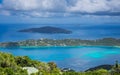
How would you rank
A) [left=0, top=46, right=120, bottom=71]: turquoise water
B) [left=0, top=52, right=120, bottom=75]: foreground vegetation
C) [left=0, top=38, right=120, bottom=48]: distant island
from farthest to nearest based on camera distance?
[left=0, top=38, right=120, bottom=48]: distant island
[left=0, top=46, right=120, bottom=71]: turquoise water
[left=0, top=52, right=120, bottom=75]: foreground vegetation

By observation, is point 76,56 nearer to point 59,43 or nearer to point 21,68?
point 59,43

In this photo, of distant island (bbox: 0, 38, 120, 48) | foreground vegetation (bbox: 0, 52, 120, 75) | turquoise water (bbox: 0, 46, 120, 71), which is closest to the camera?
foreground vegetation (bbox: 0, 52, 120, 75)

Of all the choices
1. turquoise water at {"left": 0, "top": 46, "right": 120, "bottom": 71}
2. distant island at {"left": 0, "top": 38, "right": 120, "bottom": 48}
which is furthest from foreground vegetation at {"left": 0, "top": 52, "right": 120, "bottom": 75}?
distant island at {"left": 0, "top": 38, "right": 120, "bottom": 48}

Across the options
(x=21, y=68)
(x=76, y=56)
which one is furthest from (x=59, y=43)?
(x=21, y=68)

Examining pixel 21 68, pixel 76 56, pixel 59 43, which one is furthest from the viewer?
pixel 59 43

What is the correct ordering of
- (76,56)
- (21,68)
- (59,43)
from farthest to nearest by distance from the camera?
(59,43) → (76,56) → (21,68)

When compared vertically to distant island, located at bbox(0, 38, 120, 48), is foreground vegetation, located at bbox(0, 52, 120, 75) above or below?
above

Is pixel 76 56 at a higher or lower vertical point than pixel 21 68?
lower

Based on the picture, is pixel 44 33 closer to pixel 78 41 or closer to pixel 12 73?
pixel 78 41

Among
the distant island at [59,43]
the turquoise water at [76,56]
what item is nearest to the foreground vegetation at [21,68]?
the turquoise water at [76,56]

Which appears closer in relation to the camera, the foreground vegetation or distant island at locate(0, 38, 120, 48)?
the foreground vegetation

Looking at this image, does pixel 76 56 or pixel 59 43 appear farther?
pixel 59 43

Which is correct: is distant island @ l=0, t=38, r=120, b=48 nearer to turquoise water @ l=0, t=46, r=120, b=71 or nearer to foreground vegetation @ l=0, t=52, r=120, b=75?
turquoise water @ l=0, t=46, r=120, b=71

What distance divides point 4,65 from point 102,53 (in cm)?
7264
